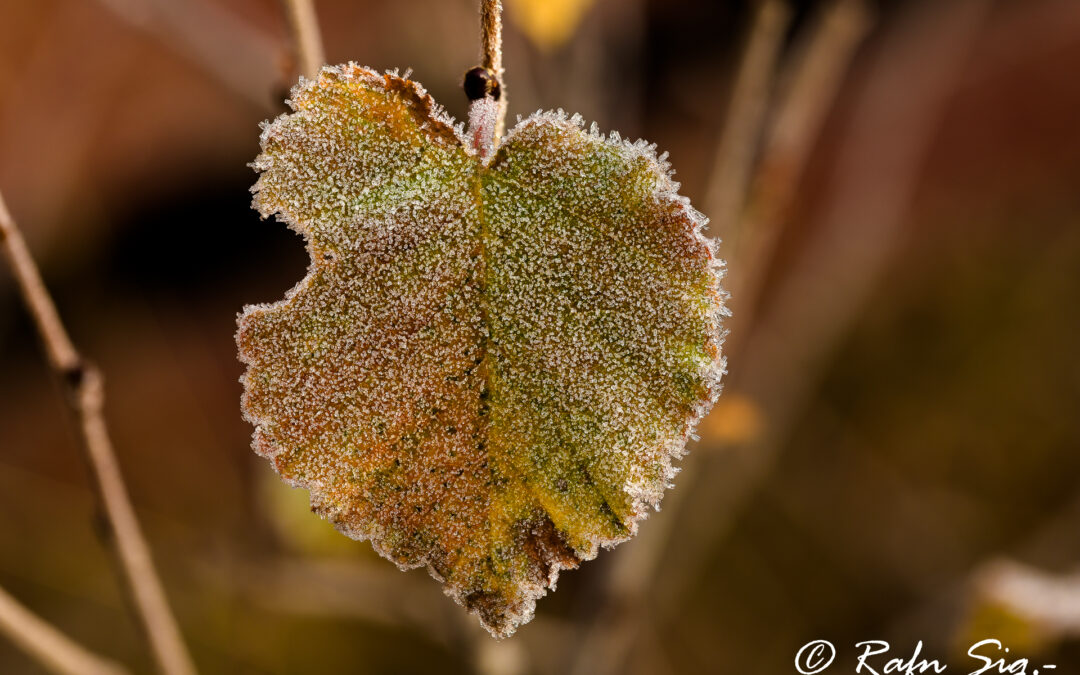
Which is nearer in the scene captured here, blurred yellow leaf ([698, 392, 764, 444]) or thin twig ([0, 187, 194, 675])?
thin twig ([0, 187, 194, 675])

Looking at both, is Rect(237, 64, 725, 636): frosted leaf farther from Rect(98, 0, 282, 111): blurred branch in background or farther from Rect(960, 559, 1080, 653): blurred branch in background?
Rect(960, 559, 1080, 653): blurred branch in background

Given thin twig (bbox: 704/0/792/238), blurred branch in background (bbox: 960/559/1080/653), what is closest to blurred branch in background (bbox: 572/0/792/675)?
thin twig (bbox: 704/0/792/238)

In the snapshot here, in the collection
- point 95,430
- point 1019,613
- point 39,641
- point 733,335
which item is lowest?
point 39,641

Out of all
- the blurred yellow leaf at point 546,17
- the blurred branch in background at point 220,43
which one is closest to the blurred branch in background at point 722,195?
the blurred yellow leaf at point 546,17

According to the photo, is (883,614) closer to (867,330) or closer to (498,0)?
(867,330)

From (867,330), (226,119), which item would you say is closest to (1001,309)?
(867,330)

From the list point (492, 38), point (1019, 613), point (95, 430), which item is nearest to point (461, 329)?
Answer: point (492, 38)

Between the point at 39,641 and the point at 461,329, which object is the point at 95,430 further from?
the point at 461,329

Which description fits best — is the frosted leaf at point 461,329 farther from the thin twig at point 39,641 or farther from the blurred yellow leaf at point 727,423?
the blurred yellow leaf at point 727,423
